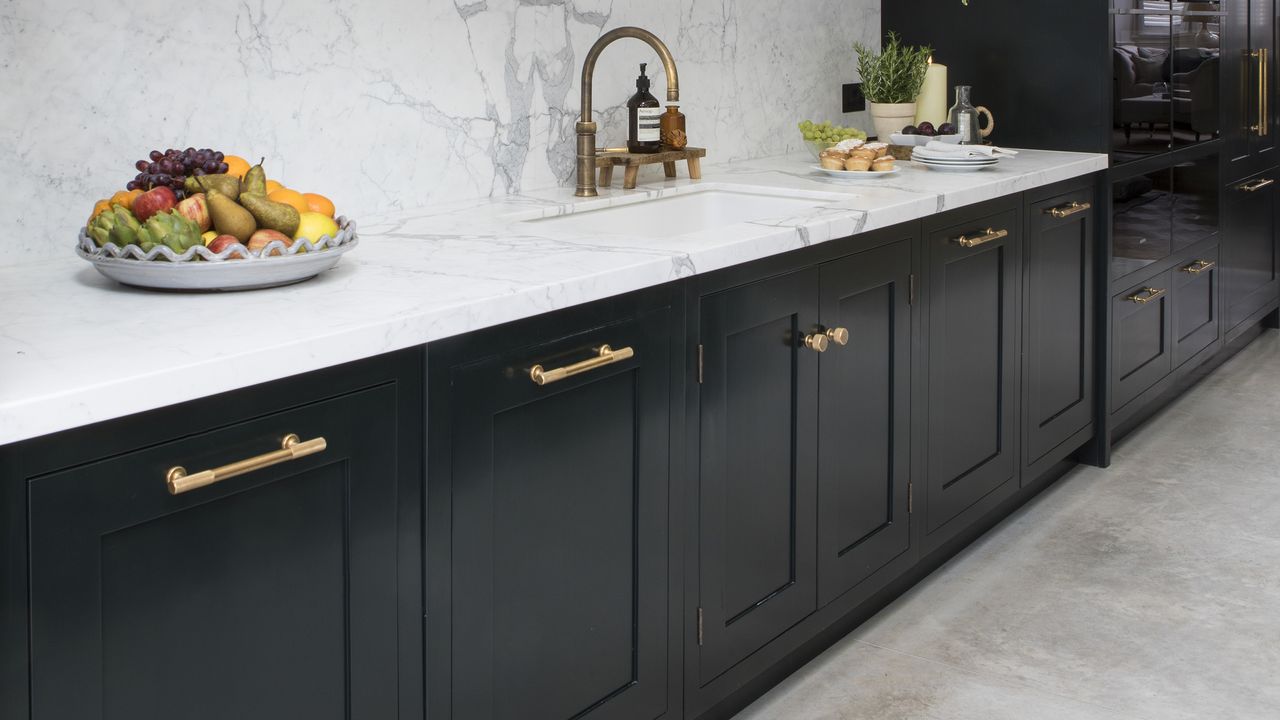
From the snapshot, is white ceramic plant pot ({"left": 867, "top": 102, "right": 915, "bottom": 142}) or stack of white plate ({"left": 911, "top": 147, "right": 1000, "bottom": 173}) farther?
white ceramic plant pot ({"left": 867, "top": 102, "right": 915, "bottom": 142})

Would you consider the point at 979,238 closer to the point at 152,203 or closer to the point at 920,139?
the point at 920,139

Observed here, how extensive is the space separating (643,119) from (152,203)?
1360mm

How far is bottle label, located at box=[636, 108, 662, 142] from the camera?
2.78 m

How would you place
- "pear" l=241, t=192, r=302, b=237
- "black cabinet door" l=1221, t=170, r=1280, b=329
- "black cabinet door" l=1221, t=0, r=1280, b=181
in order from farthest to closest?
"black cabinet door" l=1221, t=170, r=1280, b=329, "black cabinet door" l=1221, t=0, r=1280, b=181, "pear" l=241, t=192, r=302, b=237

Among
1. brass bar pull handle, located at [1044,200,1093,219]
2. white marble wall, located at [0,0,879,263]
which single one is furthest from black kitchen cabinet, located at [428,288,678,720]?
brass bar pull handle, located at [1044,200,1093,219]

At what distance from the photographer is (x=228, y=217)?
5.33ft

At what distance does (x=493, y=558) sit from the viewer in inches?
64.7

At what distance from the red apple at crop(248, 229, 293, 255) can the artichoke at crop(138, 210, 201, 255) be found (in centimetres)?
7

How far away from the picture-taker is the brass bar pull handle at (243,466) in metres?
1.24

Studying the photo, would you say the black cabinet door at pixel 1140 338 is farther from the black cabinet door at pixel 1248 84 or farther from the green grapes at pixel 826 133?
→ the green grapes at pixel 826 133

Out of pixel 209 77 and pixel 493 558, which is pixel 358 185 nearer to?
pixel 209 77

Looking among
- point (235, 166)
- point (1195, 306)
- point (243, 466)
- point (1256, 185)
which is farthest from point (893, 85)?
point (243, 466)

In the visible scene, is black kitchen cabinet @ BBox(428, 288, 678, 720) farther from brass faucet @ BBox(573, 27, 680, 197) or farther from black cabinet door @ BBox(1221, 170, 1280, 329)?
black cabinet door @ BBox(1221, 170, 1280, 329)

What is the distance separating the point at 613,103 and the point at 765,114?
638mm
